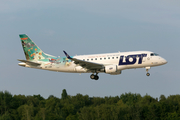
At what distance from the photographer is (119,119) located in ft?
297

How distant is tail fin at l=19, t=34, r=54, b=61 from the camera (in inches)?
2424

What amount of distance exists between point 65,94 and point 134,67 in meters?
98.1

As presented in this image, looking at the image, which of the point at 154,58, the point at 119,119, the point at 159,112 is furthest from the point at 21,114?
the point at 154,58

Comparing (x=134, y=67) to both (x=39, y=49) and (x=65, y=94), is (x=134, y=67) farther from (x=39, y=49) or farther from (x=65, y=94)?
(x=65, y=94)

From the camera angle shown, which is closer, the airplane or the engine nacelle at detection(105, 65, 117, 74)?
the engine nacelle at detection(105, 65, 117, 74)

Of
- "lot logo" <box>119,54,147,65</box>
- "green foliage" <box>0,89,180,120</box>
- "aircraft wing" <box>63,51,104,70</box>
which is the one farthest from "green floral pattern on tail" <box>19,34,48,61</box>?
"green foliage" <box>0,89,180,120</box>

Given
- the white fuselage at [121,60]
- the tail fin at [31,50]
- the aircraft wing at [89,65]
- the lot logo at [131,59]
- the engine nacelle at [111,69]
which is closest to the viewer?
the aircraft wing at [89,65]

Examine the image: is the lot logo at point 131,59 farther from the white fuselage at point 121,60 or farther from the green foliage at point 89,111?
the green foliage at point 89,111

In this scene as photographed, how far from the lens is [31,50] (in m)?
62.3

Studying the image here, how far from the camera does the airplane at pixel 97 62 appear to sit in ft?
184

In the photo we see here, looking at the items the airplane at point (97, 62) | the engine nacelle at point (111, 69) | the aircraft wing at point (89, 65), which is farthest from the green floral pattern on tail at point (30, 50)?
the engine nacelle at point (111, 69)

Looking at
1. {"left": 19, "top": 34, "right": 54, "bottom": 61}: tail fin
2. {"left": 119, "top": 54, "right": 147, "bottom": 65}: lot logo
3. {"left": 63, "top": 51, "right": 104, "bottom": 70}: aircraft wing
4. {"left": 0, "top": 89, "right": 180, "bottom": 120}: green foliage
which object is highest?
{"left": 19, "top": 34, "right": 54, "bottom": 61}: tail fin

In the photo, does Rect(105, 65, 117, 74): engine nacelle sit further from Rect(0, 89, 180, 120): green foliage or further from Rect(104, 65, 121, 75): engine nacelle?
Rect(0, 89, 180, 120): green foliage

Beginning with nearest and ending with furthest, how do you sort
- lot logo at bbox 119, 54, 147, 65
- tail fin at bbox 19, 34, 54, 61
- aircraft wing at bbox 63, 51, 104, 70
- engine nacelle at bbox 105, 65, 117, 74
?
aircraft wing at bbox 63, 51, 104, 70 → engine nacelle at bbox 105, 65, 117, 74 → lot logo at bbox 119, 54, 147, 65 → tail fin at bbox 19, 34, 54, 61
